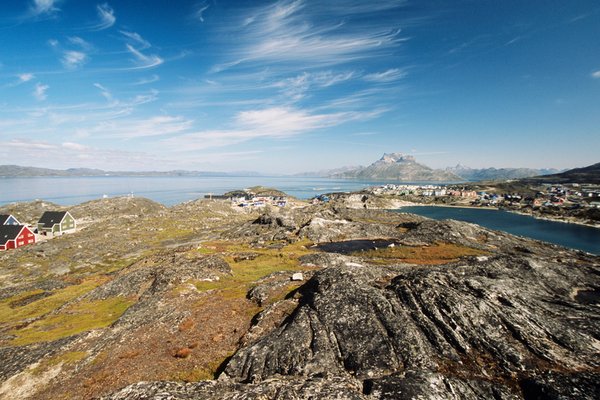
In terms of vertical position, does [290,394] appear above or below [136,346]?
above

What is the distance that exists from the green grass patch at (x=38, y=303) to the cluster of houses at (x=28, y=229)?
59145 millimetres

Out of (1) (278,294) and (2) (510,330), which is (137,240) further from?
(2) (510,330)

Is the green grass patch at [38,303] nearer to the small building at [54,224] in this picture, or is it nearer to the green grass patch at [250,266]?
the green grass patch at [250,266]

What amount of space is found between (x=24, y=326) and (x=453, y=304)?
53.5 meters

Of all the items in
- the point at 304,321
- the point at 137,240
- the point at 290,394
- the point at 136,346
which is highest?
the point at 290,394

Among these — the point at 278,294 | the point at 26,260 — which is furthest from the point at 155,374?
the point at 26,260

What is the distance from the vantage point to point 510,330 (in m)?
24.4

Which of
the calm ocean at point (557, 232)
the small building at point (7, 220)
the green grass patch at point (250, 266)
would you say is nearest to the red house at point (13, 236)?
the small building at point (7, 220)

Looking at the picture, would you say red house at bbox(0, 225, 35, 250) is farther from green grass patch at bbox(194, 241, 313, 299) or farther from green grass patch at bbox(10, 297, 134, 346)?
green grass patch at bbox(10, 297, 134, 346)

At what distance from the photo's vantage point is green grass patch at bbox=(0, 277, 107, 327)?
42.9m

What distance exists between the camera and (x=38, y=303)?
48.2 m

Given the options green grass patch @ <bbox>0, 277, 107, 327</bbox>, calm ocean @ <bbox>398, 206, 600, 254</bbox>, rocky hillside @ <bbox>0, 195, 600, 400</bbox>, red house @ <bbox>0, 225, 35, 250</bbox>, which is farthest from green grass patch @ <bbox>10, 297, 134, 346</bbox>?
calm ocean @ <bbox>398, 206, 600, 254</bbox>

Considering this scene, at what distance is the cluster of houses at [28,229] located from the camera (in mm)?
95562

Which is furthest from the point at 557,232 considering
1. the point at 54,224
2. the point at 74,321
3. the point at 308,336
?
the point at 54,224
